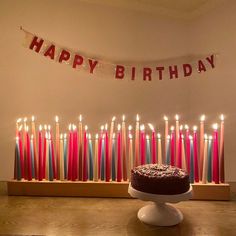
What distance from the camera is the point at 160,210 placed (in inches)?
44.5

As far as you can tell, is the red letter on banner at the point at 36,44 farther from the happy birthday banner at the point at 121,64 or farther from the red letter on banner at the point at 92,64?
the red letter on banner at the point at 92,64

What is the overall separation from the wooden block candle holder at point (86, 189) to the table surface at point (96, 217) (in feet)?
0.09

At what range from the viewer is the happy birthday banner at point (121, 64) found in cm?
162

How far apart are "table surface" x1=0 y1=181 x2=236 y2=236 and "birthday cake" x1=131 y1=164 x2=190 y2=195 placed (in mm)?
134

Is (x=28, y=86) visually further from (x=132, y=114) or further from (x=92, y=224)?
(x=92, y=224)

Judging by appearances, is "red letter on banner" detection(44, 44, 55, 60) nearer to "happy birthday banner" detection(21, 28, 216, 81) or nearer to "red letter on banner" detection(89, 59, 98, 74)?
"happy birthday banner" detection(21, 28, 216, 81)

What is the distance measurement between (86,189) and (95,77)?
0.61 meters

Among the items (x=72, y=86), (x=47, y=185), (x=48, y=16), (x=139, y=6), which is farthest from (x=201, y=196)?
(x=48, y=16)

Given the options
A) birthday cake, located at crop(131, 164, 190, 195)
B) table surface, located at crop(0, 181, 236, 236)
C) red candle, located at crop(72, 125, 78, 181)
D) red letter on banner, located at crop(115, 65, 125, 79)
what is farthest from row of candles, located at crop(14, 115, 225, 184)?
red letter on banner, located at crop(115, 65, 125, 79)

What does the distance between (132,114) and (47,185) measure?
589 mm

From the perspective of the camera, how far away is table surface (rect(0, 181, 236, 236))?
1063mm

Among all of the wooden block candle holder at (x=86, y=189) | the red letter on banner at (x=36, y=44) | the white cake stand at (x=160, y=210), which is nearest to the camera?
the white cake stand at (x=160, y=210)

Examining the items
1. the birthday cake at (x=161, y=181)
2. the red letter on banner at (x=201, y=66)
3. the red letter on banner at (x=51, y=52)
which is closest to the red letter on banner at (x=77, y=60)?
the red letter on banner at (x=51, y=52)

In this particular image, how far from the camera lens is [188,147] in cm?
136
